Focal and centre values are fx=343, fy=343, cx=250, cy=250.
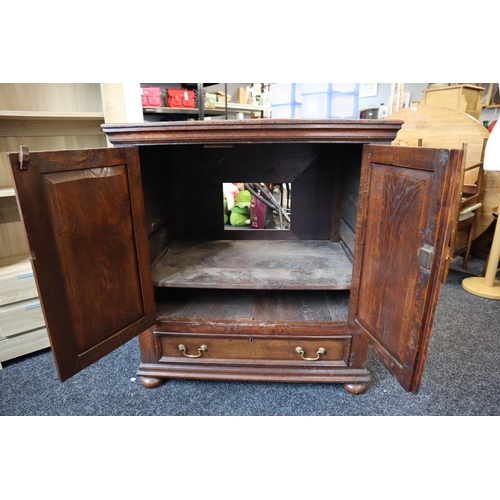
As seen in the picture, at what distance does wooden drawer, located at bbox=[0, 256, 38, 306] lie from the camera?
4.83 feet

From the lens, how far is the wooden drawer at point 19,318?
149 centimetres

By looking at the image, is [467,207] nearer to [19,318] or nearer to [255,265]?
[255,265]

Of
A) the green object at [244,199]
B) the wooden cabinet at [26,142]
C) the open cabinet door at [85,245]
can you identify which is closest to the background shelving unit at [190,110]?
the green object at [244,199]

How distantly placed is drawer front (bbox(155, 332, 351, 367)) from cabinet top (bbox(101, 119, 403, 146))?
0.71 meters

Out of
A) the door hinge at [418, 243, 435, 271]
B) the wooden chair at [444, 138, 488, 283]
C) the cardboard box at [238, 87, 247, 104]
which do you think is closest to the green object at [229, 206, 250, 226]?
the wooden chair at [444, 138, 488, 283]

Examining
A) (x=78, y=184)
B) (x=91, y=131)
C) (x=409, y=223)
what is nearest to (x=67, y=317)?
(x=78, y=184)

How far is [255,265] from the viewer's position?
1466 millimetres

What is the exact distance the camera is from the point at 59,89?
171 cm

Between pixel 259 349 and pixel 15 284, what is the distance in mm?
1096

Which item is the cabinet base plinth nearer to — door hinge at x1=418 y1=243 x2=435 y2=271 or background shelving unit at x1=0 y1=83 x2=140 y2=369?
door hinge at x1=418 y1=243 x2=435 y2=271

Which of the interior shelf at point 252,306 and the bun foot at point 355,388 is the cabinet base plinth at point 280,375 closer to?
the bun foot at point 355,388

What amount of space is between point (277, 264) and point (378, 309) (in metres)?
0.51

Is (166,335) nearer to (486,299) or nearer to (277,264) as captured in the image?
(277,264)

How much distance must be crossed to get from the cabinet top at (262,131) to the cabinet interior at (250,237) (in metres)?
0.20
